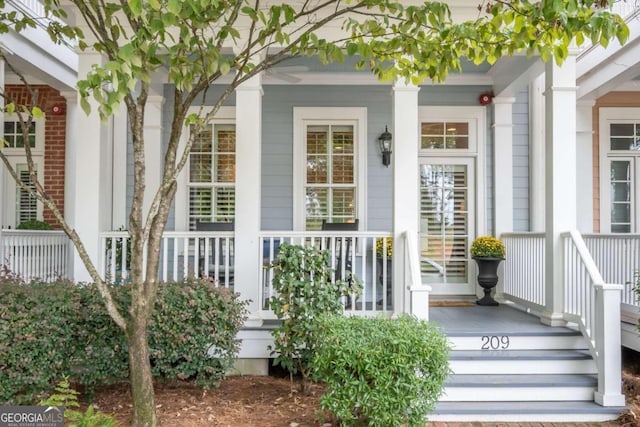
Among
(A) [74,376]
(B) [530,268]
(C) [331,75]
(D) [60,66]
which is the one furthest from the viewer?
(C) [331,75]

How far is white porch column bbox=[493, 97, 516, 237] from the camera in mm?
6539

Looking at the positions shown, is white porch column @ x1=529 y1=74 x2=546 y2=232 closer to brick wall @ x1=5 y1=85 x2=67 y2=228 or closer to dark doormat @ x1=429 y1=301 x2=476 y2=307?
dark doormat @ x1=429 y1=301 x2=476 y2=307

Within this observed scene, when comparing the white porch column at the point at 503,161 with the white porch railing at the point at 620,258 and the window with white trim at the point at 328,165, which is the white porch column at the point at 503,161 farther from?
the window with white trim at the point at 328,165

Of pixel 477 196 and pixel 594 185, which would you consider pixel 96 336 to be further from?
pixel 594 185

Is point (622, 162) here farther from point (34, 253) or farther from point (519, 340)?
point (34, 253)

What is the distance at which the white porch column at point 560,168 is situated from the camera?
477 centimetres

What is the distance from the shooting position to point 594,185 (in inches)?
277

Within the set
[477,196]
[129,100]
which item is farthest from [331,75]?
[129,100]

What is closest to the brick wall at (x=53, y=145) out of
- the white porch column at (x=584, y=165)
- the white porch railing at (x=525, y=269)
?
the white porch railing at (x=525, y=269)

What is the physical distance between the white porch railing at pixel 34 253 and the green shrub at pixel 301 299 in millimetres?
2256

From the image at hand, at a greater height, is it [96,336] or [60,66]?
[60,66]

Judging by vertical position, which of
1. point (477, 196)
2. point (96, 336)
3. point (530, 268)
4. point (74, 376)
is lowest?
point (74, 376)

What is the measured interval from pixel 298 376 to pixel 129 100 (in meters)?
3.07

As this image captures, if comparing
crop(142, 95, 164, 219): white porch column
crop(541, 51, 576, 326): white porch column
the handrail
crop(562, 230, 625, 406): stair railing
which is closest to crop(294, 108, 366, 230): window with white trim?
crop(142, 95, 164, 219): white porch column
